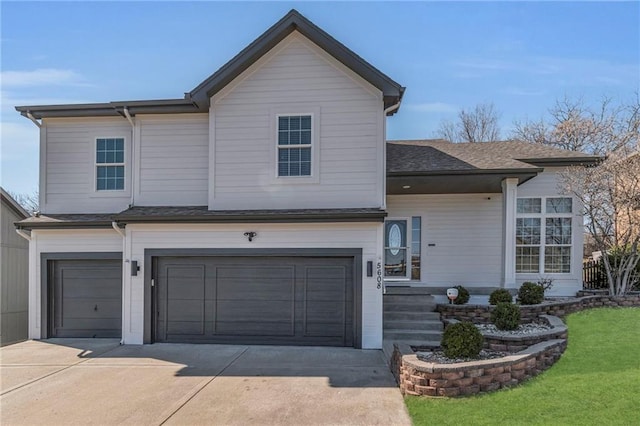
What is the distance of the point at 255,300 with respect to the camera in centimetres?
863

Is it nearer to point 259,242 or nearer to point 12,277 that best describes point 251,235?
point 259,242

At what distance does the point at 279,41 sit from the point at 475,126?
894 inches

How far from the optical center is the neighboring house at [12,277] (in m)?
11.5

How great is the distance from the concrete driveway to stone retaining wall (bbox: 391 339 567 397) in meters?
0.35

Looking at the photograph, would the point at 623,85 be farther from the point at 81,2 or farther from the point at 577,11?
the point at 81,2

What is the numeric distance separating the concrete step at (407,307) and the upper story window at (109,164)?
24.3 feet

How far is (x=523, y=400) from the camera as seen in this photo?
4941 millimetres

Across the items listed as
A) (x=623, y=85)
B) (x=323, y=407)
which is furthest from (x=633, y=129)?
(x=323, y=407)

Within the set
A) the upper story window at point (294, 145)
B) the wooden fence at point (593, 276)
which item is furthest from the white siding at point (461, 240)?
the upper story window at point (294, 145)

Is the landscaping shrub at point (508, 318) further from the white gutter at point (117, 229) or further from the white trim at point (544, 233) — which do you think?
the white gutter at point (117, 229)

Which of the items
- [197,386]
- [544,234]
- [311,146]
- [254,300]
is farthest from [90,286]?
[544,234]

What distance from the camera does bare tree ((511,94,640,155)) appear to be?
1370 cm

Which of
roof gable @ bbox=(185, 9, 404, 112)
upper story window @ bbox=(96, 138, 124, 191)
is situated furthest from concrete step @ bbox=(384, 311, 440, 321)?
upper story window @ bbox=(96, 138, 124, 191)

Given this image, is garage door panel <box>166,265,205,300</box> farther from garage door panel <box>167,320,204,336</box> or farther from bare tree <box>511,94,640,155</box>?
bare tree <box>511,94,640,155</box>
